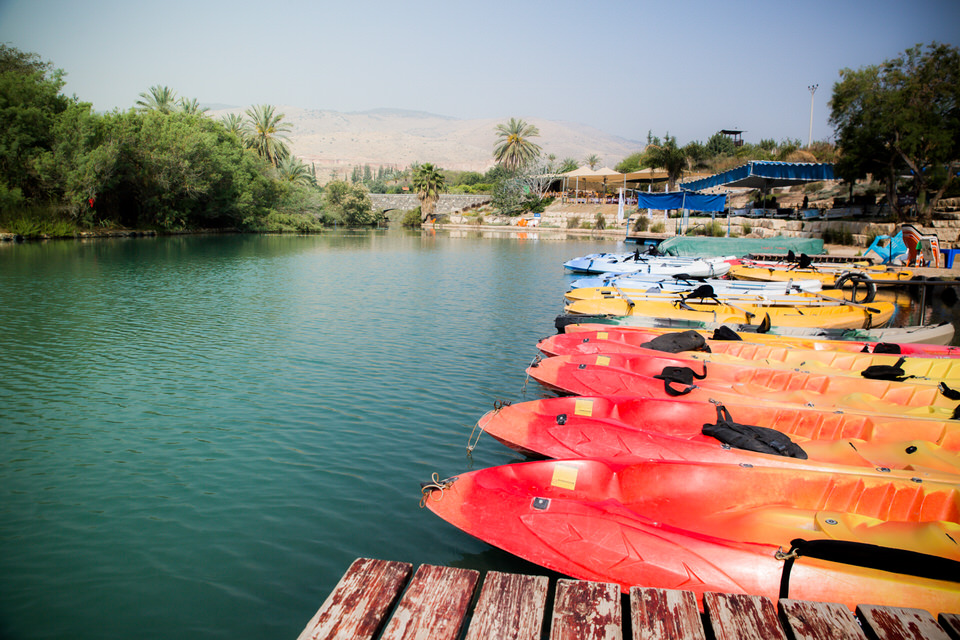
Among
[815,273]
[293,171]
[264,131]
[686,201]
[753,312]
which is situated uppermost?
[264,131]

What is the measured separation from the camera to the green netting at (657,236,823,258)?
1091 inches

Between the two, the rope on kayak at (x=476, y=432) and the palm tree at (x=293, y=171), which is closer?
the rope on kayak at (x=476, y=432)

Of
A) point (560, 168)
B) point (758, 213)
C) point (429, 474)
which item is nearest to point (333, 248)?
point (758, 213)

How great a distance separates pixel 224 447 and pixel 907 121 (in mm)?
28352

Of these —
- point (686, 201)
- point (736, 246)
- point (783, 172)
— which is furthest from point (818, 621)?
point (686, 201)

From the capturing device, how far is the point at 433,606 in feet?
9.73

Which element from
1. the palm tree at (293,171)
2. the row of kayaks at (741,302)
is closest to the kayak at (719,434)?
the row of kayaks at (741,302)

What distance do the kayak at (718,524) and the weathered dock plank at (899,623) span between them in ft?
A: 2.41

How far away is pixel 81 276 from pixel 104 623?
68.7 ft

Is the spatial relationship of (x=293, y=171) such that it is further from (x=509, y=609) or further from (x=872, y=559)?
(x=872, y=559)

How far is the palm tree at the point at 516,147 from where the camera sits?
78375mm

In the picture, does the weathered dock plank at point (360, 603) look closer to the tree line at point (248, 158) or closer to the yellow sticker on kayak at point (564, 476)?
the yellow sticker on kayak at point (564, 476)

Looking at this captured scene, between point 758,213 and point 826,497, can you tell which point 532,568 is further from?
point 758,213

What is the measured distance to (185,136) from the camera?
4347 cm
